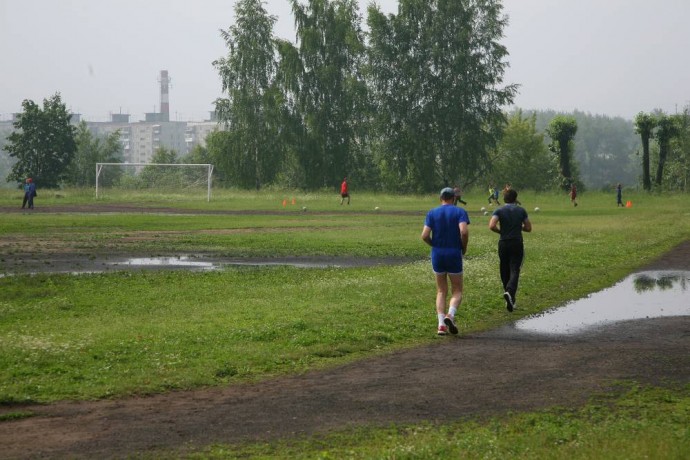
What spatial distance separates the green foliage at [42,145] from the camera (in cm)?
10581

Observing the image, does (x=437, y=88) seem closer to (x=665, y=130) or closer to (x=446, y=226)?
(x=665, y=130)

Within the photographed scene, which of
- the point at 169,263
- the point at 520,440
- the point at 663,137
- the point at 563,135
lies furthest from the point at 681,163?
the point at 520,440

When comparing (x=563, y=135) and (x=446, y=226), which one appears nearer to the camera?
(x=446, y=226)

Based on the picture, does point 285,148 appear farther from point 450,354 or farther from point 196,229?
point 450,354

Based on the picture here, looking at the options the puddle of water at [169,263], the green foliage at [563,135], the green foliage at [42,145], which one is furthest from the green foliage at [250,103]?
the puddle of water at [169,263]

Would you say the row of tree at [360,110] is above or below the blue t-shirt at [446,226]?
above

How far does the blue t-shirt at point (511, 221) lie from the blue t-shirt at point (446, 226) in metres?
2.75

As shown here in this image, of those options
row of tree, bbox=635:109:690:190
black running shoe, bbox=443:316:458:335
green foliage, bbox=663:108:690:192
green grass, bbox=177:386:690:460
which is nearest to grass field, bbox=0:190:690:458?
green grass, bbox=177:386:690:460

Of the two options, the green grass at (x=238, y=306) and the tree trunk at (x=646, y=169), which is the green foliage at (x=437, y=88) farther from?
the green grass at (x=238, y=306)

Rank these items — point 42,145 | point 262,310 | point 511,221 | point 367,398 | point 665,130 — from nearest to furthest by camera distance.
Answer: point 367,398
point 262,310
point 511,221
point 665,130
point 42,145

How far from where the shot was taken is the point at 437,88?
90.6 m

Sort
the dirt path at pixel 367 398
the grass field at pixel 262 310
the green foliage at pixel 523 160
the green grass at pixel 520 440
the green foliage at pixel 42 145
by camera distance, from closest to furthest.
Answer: the green grass at pixel 520 440 < the dirt path at pixel 367 398 < the grass field at pixel 262 310 < the green foliage at pixel 42 145 < the green foliage at pixel 523 160

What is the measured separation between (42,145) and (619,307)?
317 feet

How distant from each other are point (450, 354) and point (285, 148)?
8680 cm
